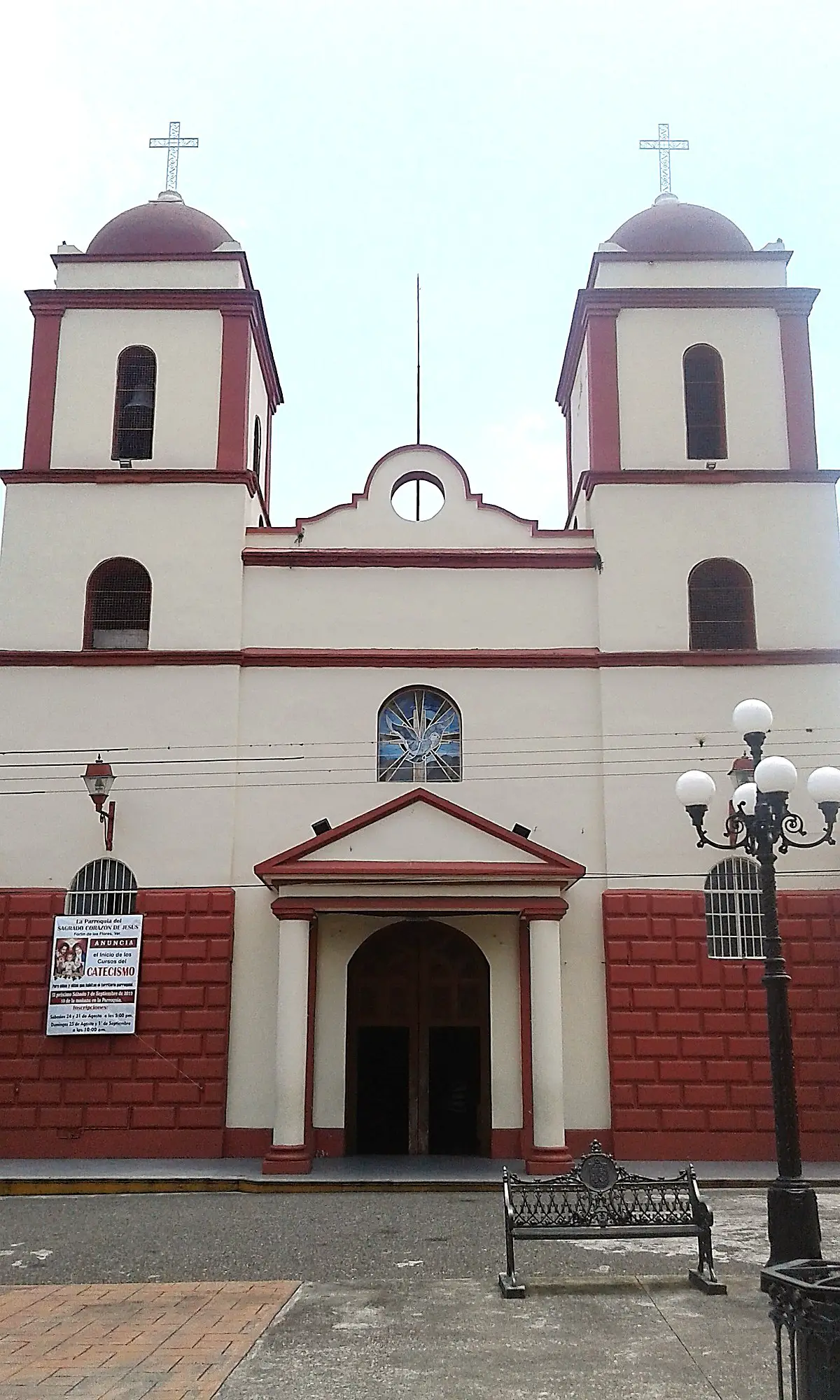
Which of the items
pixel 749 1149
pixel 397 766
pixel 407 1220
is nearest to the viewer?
pixel 407 1220

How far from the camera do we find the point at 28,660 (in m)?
17.4

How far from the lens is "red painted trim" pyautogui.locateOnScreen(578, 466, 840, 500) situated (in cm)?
1803

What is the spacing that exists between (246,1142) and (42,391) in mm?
11074

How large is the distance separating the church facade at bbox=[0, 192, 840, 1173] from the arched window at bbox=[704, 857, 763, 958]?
0.05 m

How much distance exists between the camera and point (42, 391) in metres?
18.6

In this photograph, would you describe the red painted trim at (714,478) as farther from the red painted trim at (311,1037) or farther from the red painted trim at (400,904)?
the red painted trim at (311,1037)

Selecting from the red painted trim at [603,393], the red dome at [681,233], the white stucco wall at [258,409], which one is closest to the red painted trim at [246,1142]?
the white stucco wall at [258,409]

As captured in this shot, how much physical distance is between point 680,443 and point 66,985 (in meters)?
11.5

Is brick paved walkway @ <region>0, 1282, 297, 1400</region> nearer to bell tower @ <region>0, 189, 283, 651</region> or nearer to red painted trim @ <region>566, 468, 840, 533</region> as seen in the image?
bell tower @ <region>0, 189, 283, 651</region>

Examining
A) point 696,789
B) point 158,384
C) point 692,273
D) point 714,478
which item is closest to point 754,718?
point 696,789

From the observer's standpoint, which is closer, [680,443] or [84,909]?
[84,909]

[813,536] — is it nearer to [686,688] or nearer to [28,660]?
[686,688]

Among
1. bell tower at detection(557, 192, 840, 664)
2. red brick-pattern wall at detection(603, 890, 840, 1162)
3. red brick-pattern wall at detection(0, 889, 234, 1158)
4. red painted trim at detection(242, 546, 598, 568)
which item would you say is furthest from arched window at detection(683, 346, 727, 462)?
red brick-pattern wall at detection(0, 889, 234, 1158)

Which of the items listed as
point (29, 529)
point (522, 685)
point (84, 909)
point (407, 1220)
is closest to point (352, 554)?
point (522, 685)
